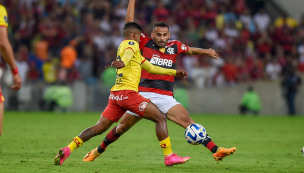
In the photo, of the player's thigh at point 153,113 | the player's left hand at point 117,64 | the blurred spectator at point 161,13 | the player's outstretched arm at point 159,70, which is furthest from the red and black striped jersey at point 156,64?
the blurred spectator at point 161,13

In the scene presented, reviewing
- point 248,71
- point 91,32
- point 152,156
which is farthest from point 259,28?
point 152,156

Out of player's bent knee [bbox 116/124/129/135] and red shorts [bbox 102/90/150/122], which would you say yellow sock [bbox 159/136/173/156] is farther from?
player's bent knee [bbox 116/124/129/135]

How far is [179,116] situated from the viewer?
784cm

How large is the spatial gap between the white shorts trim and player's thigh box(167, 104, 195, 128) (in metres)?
0.08

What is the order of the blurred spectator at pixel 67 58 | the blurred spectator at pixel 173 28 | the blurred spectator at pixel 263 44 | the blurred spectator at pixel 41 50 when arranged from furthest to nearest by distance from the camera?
the blurred spectator at pixel 263 44 < the blurred spectator at pixel 173 28 < the blurred spectator at pixel 41 50 < the blurred spectator at pixel 67 58

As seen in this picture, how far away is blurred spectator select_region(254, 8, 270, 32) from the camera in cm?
2478

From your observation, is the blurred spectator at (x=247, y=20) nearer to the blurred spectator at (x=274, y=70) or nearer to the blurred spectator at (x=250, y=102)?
the blurred spectator at (x=274, y=70)

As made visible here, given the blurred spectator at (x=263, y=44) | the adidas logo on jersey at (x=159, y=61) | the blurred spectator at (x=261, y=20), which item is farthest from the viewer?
the blurred spectator at (x=261, y=20)

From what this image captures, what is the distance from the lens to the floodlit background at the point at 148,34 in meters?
21.3

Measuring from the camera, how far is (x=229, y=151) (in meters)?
7.18

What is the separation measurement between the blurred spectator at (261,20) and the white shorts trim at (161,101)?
1760 cm

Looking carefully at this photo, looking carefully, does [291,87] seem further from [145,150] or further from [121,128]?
[121,128]

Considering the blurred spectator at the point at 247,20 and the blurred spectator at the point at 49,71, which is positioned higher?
the blurred spectator at the point at 247,20

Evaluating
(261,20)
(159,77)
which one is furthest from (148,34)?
(159,77)
